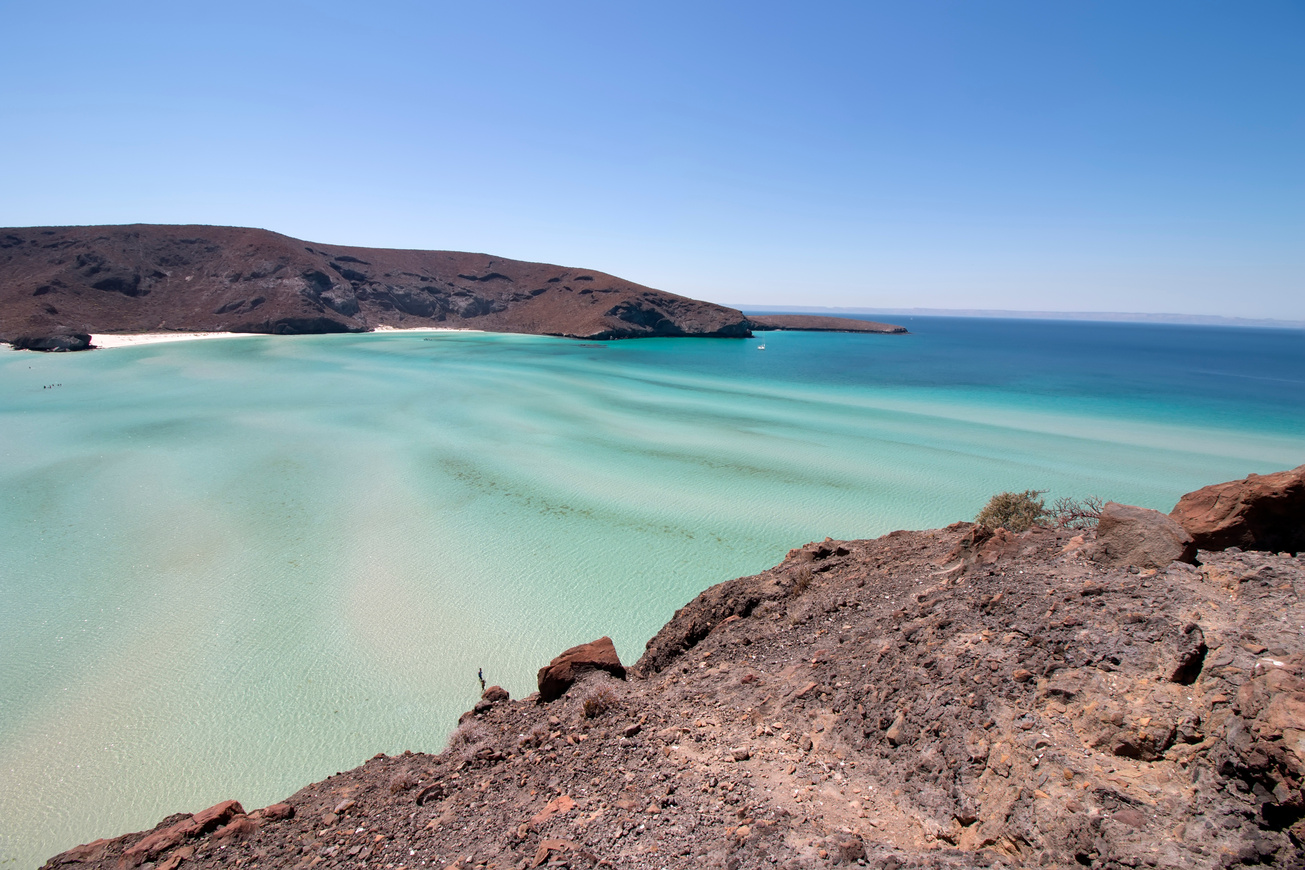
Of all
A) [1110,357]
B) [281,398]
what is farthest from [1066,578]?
[1110,357]

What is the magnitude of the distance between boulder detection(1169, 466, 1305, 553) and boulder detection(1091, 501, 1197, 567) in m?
0.24

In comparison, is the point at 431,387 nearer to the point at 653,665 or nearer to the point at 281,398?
the point at 281,398

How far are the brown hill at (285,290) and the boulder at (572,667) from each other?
60.8m

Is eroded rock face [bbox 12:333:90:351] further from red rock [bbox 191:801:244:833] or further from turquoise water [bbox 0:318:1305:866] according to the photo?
red rock [bbox 191:801:244:833]

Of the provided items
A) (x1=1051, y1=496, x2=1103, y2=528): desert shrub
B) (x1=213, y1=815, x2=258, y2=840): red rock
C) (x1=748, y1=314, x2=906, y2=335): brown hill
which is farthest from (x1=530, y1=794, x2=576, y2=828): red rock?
(x1=748, y1=314, x2=906, y2=335): brown hill

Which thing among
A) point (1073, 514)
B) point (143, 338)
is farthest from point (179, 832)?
point (143, 338)

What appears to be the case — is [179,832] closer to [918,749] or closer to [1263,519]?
[918,749]

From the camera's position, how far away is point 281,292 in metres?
67.7

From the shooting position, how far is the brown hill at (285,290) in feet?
191

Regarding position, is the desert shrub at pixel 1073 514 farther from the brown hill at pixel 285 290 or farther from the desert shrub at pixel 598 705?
the brown hill at pixel 285 290

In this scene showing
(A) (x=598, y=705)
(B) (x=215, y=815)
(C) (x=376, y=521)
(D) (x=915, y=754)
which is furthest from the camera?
(C) (x=376, y=521)

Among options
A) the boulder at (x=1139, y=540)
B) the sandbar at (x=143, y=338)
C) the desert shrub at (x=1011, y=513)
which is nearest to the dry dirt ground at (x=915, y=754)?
the boulder at (x=1139, y=540)

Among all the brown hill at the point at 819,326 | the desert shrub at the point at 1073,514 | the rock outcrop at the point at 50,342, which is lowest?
the desert shrub at the point at 1073,514

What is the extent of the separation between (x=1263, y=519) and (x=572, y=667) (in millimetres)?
6097
